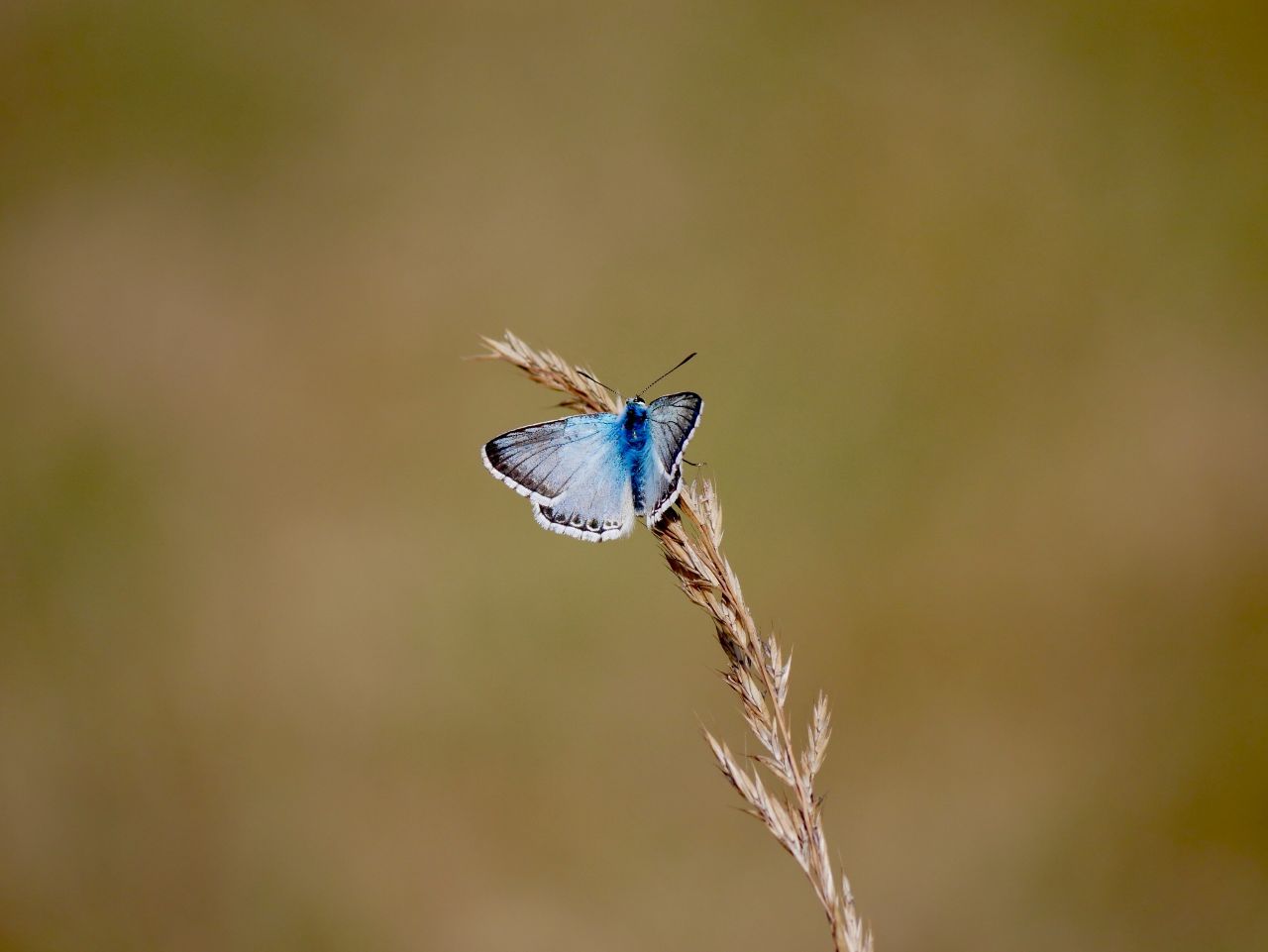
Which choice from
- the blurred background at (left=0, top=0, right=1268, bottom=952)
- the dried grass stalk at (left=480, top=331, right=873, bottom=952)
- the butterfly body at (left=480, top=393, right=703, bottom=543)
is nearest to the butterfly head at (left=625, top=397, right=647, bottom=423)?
the butterfly body at (left=480, top=393, right=703, bottom=543)

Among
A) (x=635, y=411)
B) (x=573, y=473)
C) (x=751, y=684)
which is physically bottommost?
(x=751, y=684)

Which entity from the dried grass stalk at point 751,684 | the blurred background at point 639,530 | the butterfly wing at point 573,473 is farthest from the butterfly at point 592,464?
the blurred background at point 639,530

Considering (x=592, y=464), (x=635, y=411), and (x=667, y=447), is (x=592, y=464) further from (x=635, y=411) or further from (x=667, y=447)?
(x=667, y=447)

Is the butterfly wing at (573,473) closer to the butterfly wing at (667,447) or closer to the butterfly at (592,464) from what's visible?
the butterfly at (592,464)

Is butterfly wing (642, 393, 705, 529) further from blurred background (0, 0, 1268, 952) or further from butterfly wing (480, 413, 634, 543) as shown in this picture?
blurred background (0, 0, 1268, 952)

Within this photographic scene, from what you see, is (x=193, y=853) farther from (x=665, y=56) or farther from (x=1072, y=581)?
(x=665, y=56)

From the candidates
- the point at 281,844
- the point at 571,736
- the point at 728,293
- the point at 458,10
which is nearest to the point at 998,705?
the point at 571,736

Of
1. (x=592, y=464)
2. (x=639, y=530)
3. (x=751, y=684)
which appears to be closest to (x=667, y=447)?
(x=592, y=464)
